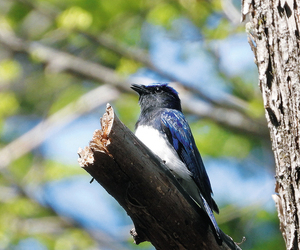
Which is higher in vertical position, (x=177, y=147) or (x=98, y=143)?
(x=177, y=147)

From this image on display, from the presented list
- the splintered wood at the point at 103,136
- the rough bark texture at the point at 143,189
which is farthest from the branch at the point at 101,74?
the splintered wood at the point at 103,136

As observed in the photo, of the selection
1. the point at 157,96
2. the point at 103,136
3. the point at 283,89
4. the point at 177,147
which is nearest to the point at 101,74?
the point at 157,96

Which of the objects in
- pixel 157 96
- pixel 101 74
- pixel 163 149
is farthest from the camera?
pixel 101 74

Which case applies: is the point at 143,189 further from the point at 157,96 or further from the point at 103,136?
the point at 157,96

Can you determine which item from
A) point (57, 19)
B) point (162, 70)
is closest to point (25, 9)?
point (57, 19)

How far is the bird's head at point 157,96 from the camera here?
5.20 m

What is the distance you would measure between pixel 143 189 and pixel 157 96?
2515mm

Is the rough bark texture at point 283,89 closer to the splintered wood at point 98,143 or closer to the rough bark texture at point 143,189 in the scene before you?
the rough bark texture at point 143,189

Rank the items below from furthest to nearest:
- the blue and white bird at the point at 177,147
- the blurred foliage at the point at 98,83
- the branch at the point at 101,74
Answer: the branch at the point at 101,74 < the blurred foliage at the point at 98,83 < the blue and white bird at the point at 177,147

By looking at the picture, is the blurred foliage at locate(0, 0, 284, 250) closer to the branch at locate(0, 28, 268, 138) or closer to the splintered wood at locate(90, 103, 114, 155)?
the branch at locate(0, 28, 268, 138)

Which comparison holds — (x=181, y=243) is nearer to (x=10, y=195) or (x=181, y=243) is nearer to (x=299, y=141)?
(x=299, y=141)

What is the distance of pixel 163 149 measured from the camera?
13.8 ft

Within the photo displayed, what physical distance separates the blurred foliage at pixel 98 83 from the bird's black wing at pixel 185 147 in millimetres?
2841

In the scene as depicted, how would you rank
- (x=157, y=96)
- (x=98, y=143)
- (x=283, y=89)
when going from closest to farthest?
(x=98, y=143)
(x=283, y=89)
(x=157, y=96)
